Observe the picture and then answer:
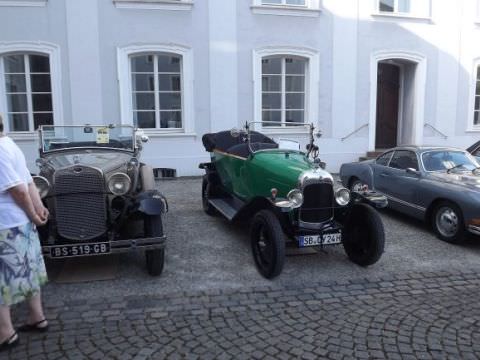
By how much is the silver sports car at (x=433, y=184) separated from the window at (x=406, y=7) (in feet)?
20.8

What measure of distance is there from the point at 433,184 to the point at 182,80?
696cm

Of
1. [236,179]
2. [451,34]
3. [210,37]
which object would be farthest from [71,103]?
[451,34]

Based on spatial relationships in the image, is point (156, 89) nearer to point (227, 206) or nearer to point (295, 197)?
point (227, 206)

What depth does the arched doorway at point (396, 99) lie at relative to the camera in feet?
41.3

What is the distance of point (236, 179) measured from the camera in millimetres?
6332

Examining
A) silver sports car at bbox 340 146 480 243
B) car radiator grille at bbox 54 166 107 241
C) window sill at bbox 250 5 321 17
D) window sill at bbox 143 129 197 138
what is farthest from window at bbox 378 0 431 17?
car radiator grille at bbox 54 166 107 241

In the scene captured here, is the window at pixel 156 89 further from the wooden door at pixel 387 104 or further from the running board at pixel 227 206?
the wooden door at pixel 387 104

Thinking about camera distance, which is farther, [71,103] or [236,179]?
[71,103]

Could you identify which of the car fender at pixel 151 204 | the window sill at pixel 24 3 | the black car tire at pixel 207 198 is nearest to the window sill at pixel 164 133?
the window sill at pixel 24 3

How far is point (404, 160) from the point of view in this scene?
7547 mm

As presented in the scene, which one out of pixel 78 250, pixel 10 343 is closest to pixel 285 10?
pixel 78 250

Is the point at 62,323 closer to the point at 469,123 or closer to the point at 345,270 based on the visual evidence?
the point at 345,270

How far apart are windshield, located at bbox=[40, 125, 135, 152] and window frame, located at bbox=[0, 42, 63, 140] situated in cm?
505

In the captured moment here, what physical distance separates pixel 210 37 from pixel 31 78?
4523 millimetres
